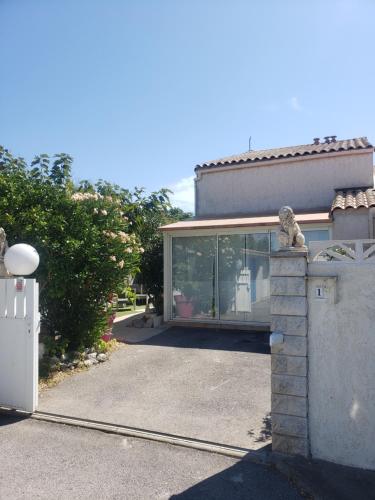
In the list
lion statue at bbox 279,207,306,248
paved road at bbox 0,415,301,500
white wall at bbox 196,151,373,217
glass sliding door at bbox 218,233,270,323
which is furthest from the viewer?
white wall at bbox 196,151,373,217

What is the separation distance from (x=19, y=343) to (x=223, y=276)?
26.4ft

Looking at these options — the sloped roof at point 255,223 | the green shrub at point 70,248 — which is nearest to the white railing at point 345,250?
the green shrub at point 70,248

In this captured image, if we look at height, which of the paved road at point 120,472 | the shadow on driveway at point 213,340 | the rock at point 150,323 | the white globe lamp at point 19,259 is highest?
the white globe lamp at point 19,259

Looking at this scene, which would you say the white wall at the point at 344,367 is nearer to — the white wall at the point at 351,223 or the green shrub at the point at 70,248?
the green shrub at the point at 70,248

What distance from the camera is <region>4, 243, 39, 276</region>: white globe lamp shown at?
695 centimetres

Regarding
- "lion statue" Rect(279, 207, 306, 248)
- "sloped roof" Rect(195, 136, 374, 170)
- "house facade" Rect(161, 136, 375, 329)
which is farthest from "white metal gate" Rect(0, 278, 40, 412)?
"sloped roof" Rect(195, 136, 374, 170)

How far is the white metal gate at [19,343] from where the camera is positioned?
6.66 metres

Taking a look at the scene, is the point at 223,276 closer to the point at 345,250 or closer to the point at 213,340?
the point at 213,340

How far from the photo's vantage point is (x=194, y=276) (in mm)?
13906

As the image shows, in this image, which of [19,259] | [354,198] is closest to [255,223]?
[354,198]

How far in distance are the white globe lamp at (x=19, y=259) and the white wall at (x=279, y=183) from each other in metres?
10.1

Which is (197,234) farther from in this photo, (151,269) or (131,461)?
(131,461)

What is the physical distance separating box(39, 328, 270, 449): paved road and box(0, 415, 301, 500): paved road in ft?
2.09

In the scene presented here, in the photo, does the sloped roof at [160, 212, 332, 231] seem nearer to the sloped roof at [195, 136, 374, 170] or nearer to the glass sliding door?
the glass sliding door
